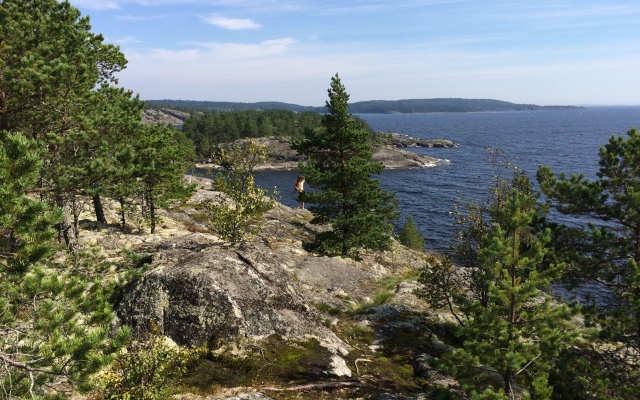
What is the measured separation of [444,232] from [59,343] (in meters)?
59.9

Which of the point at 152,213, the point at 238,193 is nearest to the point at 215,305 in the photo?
the point at 238,193

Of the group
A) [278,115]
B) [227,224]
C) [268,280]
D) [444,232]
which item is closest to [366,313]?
[268,280]

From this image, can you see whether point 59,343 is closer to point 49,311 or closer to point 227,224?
point 49,311

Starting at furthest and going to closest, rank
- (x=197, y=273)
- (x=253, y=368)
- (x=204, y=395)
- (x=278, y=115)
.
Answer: (x=278, y=115) < (x=197, y=273) < (x=253, y=368) < (x=204, y=395)

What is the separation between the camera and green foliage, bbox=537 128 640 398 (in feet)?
40.3

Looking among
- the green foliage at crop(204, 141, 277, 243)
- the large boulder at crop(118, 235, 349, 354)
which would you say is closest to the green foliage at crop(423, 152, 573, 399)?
the large boulder at crop(118, 235, 349, 354)

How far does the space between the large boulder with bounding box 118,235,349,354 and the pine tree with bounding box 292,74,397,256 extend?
602 inches

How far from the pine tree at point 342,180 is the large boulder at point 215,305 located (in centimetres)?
1529

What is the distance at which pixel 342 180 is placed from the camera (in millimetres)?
30141

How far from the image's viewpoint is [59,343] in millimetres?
6609

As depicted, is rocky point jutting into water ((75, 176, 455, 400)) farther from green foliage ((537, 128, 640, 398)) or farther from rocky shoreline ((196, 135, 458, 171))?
rocky shoreline ((196, 135, 458, 171))

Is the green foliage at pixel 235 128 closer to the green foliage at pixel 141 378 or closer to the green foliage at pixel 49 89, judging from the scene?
the green foliage at pixel 49 89

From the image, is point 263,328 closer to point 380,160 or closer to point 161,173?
point 161,173

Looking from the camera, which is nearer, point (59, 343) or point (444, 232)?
point (59, 343)
